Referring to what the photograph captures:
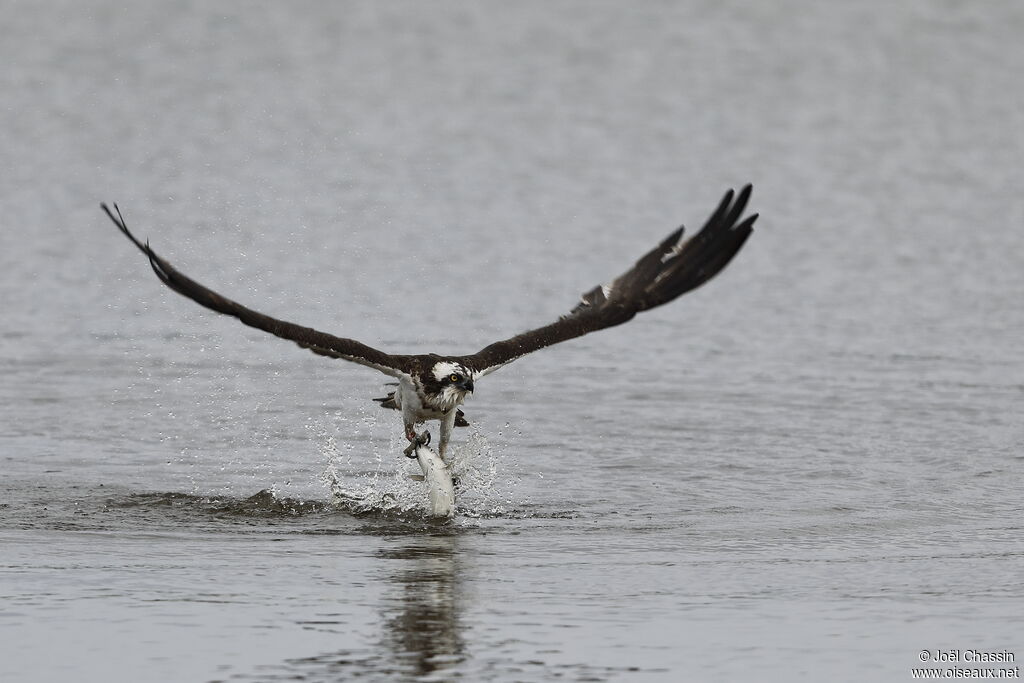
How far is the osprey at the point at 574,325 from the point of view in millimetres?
12609

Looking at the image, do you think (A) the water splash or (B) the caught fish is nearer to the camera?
(B) the caught fish

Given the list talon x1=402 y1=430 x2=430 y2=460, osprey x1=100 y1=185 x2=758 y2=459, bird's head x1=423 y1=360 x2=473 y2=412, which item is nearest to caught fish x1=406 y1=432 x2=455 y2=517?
talon x1=402 y1=430 x2=430 y2=460

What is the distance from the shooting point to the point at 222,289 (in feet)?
64.2

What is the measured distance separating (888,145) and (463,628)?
2046cm

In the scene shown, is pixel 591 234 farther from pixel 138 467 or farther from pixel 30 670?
pixel 30 670

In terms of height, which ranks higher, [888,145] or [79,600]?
[888,145]

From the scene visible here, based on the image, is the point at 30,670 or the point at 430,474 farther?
the point at 430,474

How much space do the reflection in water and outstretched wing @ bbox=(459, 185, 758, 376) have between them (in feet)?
5.95

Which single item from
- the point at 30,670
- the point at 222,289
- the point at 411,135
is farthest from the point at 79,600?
the point at 411,135

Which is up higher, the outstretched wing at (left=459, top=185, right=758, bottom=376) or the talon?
the outstretched wing at (left=459, top=185, right=758, bottom=376)

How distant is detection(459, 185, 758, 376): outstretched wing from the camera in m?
12.9

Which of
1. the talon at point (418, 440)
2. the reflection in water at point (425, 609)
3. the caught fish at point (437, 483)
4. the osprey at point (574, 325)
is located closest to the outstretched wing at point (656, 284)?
the osprey at point (574, 325)

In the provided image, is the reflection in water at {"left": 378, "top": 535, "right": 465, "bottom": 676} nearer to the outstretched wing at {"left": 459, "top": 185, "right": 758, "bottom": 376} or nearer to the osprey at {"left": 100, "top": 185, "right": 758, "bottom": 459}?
the osprey at {"left": 100, "top": 185, "right": 758, "bottom": 459}

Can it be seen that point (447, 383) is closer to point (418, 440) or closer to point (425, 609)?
point (418, 440)
